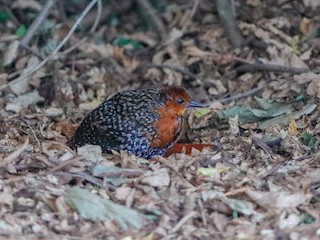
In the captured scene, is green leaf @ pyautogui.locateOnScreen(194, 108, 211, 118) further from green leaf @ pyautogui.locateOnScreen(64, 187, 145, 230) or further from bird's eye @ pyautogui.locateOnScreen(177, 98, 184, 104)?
green leaf @ pyautogui.locateOnScreen(64, 187, 145, 230)

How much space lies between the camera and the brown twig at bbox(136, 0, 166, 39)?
23.2 ft

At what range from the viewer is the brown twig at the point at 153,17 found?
23.2 ft

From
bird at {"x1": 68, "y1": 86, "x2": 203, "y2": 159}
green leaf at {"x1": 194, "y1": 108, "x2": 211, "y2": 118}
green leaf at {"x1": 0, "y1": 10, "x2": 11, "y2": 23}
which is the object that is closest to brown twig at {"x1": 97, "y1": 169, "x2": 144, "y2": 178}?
bird at {"x1": 68, "y1": 86, "x2": 203, "y2": 159}

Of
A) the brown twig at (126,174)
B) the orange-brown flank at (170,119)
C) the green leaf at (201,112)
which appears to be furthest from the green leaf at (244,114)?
the brown twig at (126,174)

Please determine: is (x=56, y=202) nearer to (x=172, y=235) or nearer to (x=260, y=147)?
(x=172, y=235)

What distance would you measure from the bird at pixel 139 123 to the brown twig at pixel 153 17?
188 centimetres

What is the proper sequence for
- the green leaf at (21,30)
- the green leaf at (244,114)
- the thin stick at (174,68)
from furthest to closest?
the green leaf at (21,30), the thin stick at (174,68), the green leaf at (244,114)

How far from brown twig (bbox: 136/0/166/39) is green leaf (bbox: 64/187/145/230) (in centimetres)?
311

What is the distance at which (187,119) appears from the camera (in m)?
5.82

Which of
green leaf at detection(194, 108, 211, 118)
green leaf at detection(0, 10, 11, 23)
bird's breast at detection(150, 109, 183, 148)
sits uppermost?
green leaf at detection(0, 10, 11, 23)

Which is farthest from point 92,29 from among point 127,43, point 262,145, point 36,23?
point 262,145

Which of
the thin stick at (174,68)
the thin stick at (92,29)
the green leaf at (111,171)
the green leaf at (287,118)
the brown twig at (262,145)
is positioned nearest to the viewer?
the green leaf at (111,171)

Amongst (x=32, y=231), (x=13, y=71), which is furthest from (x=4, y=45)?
(x=32, y=231)

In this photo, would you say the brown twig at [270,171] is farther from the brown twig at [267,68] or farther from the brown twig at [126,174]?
the brown twig at [267,68]
